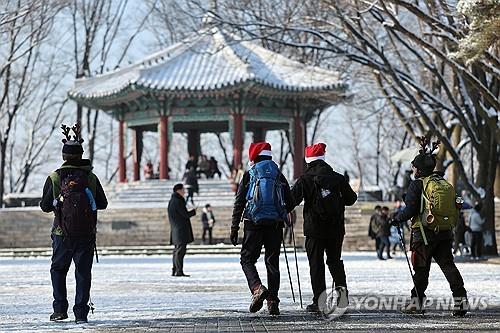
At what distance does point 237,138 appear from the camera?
128ft

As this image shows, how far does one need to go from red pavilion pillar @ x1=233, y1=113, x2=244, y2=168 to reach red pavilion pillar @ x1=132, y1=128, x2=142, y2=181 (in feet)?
14.5

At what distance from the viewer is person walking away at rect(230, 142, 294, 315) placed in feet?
34.7

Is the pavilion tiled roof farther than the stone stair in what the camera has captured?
Yes

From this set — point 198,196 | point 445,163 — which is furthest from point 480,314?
point 198,196

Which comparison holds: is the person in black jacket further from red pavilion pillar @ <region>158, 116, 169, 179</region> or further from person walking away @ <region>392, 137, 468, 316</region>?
red pavilion pillar @ <region>158, 116, 169, 179</region>

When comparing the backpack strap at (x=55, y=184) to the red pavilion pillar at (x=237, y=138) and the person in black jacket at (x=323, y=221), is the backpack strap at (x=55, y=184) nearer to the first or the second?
the person in black jacket at (x=323, y=221)

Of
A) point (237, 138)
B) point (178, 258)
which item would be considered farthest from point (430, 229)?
point (237, 138)

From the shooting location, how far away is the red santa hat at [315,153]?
10.9 m

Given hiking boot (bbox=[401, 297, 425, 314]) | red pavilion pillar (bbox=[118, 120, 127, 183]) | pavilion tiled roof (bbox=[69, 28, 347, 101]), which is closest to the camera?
hiking boot (bbox=[401, 297, 425, 314])

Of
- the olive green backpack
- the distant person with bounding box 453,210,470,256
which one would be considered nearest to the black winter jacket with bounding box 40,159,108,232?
the olive green backpack

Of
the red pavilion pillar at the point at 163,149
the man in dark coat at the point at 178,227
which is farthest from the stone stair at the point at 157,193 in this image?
the man in dark coat at the point at 178,227

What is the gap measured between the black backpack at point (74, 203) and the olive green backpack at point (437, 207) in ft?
10.3

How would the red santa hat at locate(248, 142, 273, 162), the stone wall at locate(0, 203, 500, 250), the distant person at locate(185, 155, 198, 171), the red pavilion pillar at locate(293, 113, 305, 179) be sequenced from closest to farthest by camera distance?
the red santa hat at locate(248, 142, 273, 162)
the stone wall at locate(0, 203, 500, 250)
the distant person at locate(185, 155, 198, 171)
the red pavilion pillar at locate(293, 113, 305, 179)

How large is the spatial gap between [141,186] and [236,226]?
28320 mm
